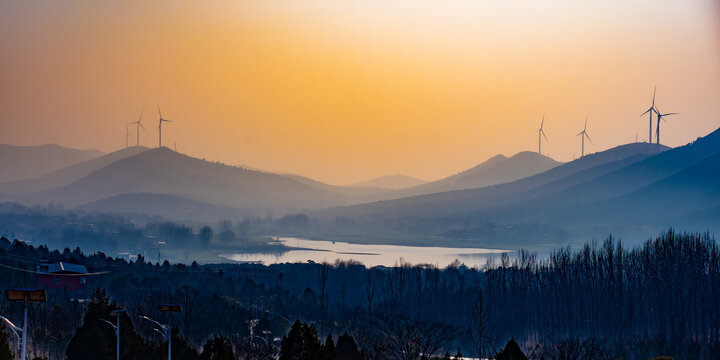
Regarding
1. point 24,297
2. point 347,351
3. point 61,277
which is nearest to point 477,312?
point 61,277

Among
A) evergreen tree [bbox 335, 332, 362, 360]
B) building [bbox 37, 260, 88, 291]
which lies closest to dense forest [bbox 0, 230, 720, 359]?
building [bbox 37, 260, 88, 291]

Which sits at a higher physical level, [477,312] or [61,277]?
[61,277]

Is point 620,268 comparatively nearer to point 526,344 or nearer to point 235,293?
point 526,344

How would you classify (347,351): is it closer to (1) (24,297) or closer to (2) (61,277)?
(1) (24,297)

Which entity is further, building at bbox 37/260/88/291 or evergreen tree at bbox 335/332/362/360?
building at bbox 37/260/88/291

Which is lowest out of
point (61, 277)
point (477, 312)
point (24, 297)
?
point (477, 312)

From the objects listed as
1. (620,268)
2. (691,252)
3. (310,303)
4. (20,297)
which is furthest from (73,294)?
(20,297)

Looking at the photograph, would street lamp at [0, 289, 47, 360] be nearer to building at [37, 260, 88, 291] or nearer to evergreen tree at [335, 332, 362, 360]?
evergreen tree at [335, 332, 362, 360]

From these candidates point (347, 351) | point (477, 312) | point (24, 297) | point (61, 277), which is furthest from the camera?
point (61, 277)
